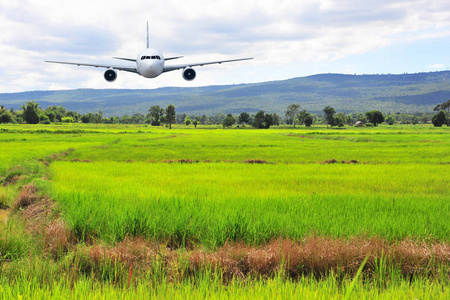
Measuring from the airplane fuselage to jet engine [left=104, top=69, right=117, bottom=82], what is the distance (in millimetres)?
2252

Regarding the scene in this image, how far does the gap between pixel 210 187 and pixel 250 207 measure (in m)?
3.60

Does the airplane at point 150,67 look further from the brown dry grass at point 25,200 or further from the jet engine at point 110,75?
the brown dry grass at point 25,200

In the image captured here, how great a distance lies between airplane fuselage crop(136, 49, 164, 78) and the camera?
25.8 m

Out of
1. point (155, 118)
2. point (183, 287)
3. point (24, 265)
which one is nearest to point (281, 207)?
point (183, 287)

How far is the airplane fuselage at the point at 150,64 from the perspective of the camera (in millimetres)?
25828

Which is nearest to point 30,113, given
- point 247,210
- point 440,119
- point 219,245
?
point 247,210

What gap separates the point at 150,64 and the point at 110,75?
2.99 meters

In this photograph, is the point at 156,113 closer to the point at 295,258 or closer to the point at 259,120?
the point at 259,120

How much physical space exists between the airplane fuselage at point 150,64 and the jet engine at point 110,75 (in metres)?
2.25

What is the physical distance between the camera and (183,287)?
14.7 feet

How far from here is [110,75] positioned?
80.2 ft

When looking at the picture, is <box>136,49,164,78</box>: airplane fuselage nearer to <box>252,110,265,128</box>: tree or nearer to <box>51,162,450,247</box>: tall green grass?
<box>51,162,450,247</box>: tall green grass

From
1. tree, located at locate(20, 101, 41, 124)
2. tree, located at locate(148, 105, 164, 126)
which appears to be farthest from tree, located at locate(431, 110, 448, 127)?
tree, located at locate(20, 101, 41, 124)

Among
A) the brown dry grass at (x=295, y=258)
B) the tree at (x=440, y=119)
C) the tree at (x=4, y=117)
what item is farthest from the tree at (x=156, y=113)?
the brown dry grass at (x=295, y=258)
